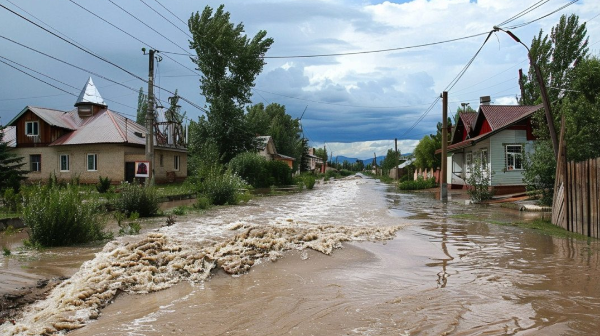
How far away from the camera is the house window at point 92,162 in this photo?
112ft

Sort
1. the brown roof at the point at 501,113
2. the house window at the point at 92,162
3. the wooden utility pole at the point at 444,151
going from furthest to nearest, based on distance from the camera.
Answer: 1. the house window at the point at 92,162
2. the brown roof at the point at 501,113
3. the wooden utility pole at the point at 444,151

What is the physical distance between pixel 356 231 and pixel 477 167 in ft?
38.0

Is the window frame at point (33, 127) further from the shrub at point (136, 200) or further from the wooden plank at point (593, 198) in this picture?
the wooden plank at point (593, 198)

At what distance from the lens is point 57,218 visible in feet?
29.5

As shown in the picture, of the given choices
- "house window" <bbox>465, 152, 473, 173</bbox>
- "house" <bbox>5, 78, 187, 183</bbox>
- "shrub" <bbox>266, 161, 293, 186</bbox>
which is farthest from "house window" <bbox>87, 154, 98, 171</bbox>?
"house window" <bbox>465, 152, 473, 173</bbox>

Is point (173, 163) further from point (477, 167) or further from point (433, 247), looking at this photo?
point (433, 247)

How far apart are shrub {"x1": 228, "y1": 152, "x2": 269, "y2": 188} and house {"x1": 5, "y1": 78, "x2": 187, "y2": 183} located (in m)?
6.42

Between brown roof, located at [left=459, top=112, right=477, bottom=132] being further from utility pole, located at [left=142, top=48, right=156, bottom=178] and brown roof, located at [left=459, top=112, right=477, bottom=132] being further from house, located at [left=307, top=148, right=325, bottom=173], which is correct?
house, located at [left=307, top=148, right=325, bottom=173]

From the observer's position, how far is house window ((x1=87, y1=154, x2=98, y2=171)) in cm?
3400

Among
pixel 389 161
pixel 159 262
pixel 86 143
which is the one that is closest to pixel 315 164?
pixel 389 161

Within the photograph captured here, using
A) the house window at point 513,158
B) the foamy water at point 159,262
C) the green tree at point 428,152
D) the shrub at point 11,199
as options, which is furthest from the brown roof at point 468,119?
the shrub at point 11,199


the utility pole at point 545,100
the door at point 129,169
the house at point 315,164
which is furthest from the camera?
the house at point 315,164

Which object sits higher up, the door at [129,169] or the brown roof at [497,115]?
the brown roof at [497,115]

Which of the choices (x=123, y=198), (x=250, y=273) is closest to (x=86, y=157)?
(x=123, y=198)
